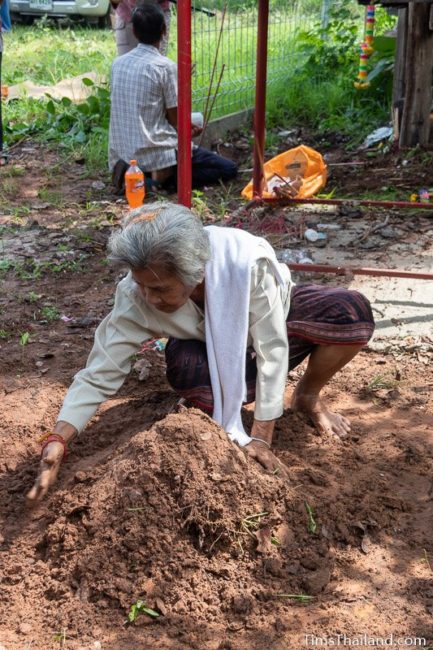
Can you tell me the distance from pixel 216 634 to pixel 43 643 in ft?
1.58

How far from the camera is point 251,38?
27.0 feet

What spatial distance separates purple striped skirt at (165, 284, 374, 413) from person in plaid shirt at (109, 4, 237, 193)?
12.0 feet

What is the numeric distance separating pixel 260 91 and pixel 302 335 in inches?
104

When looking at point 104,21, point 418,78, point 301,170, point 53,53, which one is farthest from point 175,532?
point 104,21

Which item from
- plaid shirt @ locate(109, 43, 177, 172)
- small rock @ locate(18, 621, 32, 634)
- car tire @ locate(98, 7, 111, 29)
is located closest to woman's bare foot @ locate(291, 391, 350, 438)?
small rock @ locate(18, 621, 32, 634)

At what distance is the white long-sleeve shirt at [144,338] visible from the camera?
2754 millimetres

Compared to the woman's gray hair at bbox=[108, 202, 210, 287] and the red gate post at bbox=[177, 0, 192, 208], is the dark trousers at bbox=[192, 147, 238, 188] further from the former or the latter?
the woman's gray hair at bbox=[108, 202, 210, 287]

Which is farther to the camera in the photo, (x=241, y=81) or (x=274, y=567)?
(x=241, y=81)

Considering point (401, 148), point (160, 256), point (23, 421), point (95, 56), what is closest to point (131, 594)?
point (160, 256)

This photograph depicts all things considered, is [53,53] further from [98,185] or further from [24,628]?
[24,628]

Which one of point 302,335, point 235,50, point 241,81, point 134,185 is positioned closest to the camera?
point 302,335

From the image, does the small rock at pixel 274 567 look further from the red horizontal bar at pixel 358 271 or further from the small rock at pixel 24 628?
the red horizontal bar at pixel 358 271

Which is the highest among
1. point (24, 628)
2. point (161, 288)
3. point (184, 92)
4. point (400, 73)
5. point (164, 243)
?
point (184, 92)

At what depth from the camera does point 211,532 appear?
8.01 feet
